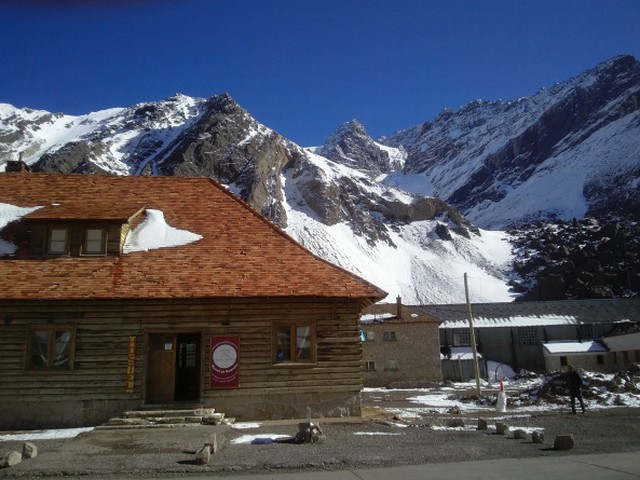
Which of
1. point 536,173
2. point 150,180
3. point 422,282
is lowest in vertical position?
point 150,180

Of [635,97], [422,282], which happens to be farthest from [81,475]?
[635,97]

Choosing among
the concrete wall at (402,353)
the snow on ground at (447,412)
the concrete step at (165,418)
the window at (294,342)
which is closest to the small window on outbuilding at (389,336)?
the concrete wall at (402,353)

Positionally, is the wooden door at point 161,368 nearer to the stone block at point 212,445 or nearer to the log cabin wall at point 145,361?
the log cabin wall at point 145,361

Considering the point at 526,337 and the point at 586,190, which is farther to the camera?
the point at 586,190

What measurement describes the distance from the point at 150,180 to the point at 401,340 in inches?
1269

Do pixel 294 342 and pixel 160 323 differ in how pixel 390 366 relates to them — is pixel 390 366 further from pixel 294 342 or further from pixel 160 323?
pixel 160 323

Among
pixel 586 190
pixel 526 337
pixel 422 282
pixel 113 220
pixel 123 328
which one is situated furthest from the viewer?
pixel 586 190

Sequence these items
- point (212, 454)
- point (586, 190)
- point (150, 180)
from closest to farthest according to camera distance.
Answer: point (212, 454)
point (150, 180)
point (586, 190)

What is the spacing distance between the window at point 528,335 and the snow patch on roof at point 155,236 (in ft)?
154

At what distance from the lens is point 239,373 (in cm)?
1722

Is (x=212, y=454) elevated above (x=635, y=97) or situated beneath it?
situated beneath

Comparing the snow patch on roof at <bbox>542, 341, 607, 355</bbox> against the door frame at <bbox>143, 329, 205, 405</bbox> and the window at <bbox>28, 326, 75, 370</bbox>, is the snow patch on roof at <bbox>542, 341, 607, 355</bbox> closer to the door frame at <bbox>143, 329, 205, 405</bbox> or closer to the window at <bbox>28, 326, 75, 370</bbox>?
the door frame at <bbox>143, 329, 205, 405</bbox>

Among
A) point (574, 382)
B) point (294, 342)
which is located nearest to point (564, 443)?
point (294, 342)

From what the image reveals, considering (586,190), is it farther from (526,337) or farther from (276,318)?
(276,318)
